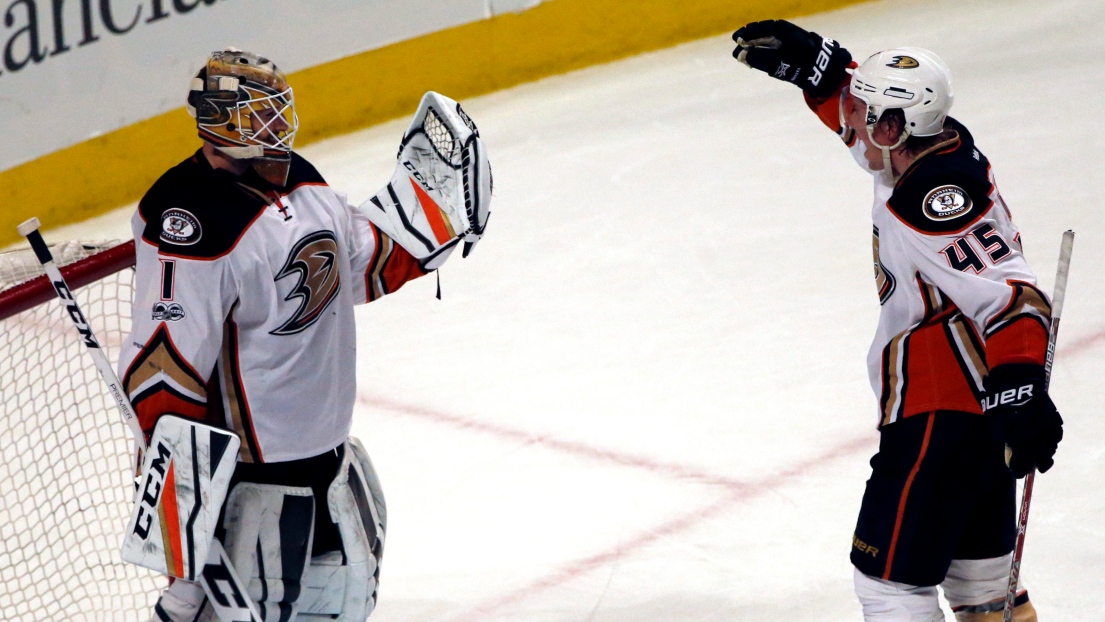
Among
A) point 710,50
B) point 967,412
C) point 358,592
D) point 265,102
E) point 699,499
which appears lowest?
point 710,50

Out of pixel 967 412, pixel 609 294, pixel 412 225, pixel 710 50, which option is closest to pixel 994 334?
pixel 967 412

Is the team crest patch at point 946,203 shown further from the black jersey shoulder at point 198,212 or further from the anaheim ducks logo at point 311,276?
the black jersey shoulder at point 198,212

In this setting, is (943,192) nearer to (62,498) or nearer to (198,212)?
(198,212)

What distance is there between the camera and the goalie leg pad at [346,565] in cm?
266

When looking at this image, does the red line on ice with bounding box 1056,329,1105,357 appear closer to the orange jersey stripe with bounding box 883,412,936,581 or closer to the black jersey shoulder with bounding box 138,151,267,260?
the orange jersey stripe with bounding box 883,412,936,581

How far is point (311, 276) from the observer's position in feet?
8.30

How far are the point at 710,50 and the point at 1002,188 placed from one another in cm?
243

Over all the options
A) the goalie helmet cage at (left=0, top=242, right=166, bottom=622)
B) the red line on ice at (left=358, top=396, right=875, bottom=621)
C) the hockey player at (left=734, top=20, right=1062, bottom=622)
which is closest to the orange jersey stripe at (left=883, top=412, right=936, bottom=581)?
the hockey player at (left=734, top=20, right=1062, bottom=622)

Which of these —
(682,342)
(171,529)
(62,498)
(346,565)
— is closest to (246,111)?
(171,529)

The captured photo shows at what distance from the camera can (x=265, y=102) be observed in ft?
8.17

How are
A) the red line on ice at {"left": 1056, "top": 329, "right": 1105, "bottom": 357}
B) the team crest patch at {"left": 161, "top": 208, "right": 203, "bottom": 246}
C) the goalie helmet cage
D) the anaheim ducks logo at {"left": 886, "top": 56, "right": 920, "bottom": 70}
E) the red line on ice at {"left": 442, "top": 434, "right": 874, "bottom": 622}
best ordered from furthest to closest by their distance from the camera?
the red line on ice at {"left": 1056, "top": 329, "right": 1105, "bottom": 357} → the red line on ice at {"left": 442, "top": 434, "right": 874, "bottom": 622} → the goalie helmet cage → the anaheim ducks logo at {"left": 886, "top": 56, "right": 920, "bottom": 70} → the team crest patch at {"left": 161, "top": 208, "right": 203, "bottom": 246}

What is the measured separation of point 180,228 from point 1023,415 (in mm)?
1416

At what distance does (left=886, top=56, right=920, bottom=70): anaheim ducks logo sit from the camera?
2631 mm

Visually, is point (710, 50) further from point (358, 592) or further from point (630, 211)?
point (358, 592)
